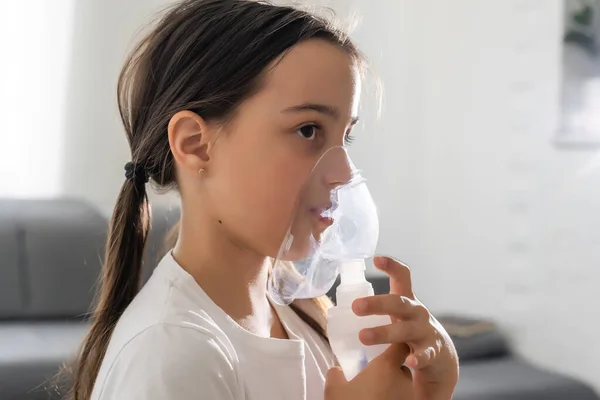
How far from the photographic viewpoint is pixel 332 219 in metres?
0.77

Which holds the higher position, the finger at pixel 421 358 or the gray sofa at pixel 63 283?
the finger at pixel 421 358

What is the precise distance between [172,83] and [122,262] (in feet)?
0.72

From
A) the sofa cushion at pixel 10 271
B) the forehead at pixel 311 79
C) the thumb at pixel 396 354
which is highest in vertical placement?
the forehead at pixel 311 79

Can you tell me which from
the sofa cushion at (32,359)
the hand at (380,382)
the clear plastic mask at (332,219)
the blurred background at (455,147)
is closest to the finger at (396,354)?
the hand at (380,382)

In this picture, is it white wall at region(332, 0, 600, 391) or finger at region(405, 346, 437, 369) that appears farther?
white wall at region(332, 0, 600, 391)

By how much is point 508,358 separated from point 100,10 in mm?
1645

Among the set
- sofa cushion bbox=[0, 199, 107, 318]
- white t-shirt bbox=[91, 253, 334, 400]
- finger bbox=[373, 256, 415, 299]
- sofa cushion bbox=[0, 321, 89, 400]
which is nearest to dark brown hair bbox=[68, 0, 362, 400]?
white t-shirt bbox=[91, 253, 334, 400]

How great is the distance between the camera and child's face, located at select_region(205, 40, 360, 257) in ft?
2.43

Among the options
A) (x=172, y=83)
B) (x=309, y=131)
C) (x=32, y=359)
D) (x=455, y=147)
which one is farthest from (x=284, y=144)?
(x=455, y=147)

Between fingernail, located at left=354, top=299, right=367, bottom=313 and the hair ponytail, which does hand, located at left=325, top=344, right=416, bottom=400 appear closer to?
fingernail, located at left=354, top=299, right=367, bottom=313

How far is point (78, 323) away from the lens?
6.56ft

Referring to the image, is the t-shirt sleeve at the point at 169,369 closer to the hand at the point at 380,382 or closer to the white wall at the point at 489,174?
the hand at the point at 380,382

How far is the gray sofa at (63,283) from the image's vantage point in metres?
1.78

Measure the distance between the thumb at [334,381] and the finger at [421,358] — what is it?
62 millimetres
